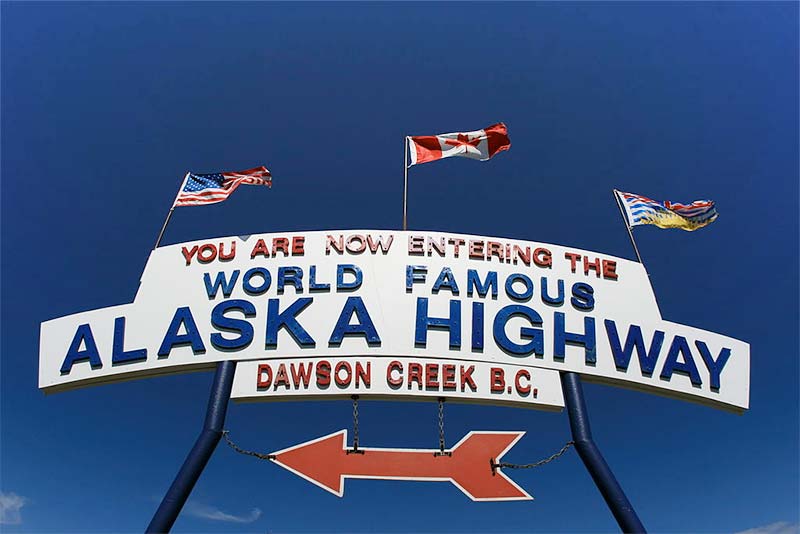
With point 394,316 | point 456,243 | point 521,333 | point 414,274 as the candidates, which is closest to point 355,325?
point 394,316

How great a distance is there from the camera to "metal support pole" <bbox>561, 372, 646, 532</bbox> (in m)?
7.55

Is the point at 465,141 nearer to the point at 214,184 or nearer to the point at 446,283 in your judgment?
the point at 446,283

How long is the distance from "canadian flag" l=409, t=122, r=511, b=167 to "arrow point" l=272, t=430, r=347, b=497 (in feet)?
15.6

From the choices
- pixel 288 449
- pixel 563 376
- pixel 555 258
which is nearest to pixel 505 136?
pixel 555 258

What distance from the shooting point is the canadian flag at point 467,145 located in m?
10.4

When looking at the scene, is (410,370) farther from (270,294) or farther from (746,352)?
(746,352)

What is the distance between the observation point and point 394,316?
8773 mm

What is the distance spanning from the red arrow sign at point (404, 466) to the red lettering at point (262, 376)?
90 cm

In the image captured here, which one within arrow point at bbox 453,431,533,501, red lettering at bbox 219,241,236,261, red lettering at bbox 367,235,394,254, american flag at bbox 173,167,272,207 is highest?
american flag at bbox 173,167,272,207

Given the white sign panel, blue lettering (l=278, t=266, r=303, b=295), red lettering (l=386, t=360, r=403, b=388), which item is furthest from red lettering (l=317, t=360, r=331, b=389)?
blue lettering (l=278, t=266, r=303, b=295)

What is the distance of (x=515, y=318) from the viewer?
29.4 ft

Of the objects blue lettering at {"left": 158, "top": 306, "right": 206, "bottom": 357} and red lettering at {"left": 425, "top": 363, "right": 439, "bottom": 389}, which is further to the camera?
blue lettering at {"left": 158, "top": 306, "right": 206, "bottom": 357}

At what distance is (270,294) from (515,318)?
3.44 metres

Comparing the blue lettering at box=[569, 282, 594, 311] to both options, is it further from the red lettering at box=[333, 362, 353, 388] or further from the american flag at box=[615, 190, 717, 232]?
the red lettering at box=[333, 362, 353, 388]
